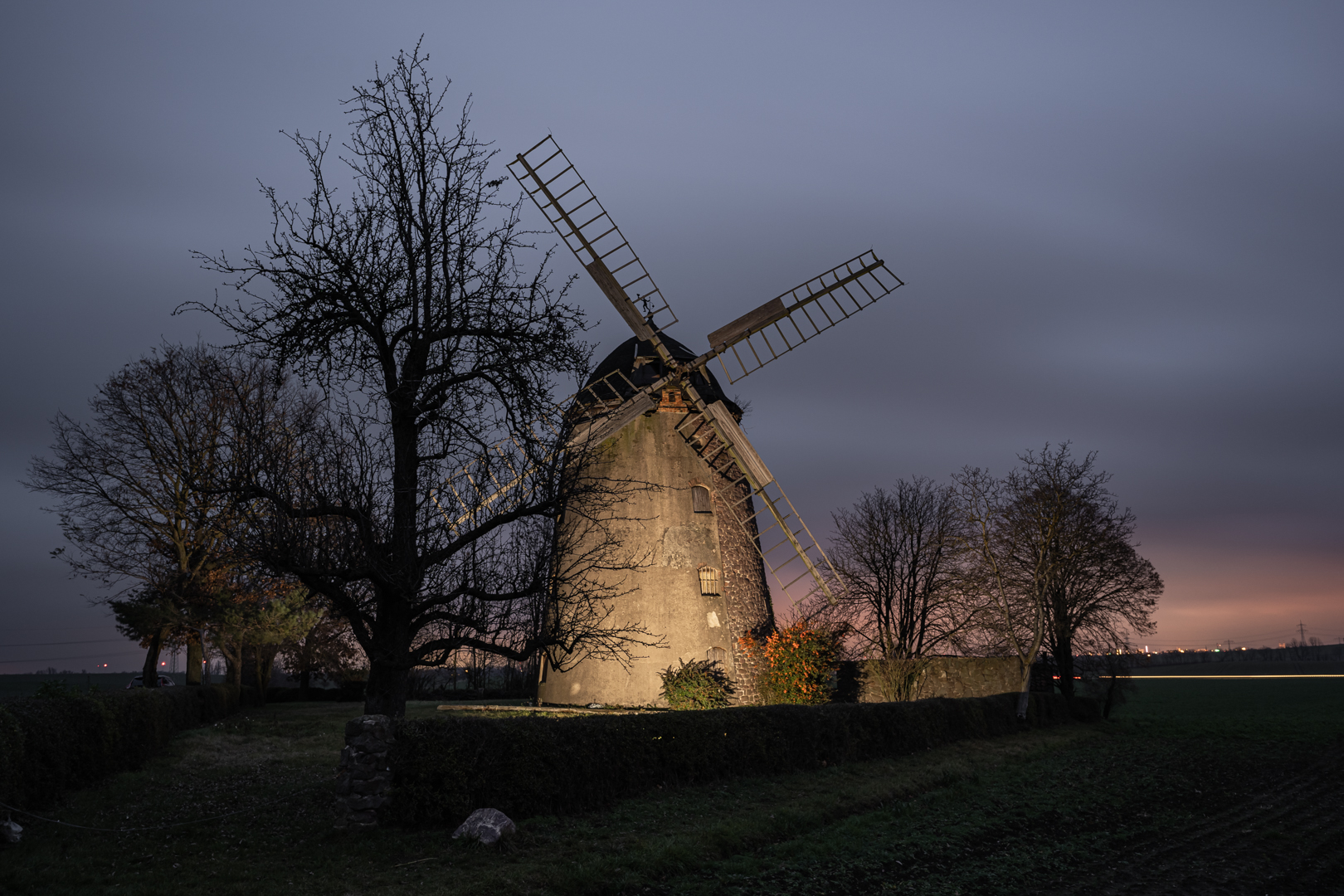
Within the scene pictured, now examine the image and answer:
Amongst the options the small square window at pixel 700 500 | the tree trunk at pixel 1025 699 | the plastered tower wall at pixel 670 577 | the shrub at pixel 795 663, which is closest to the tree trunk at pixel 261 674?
the plastered tower wall at pixel 670 577

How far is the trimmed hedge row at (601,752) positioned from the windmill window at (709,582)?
480 centimetres

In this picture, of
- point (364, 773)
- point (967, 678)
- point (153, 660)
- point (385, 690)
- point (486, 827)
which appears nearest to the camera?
point (486, 827)

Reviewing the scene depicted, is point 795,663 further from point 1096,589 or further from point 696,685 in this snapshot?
point 1096,589

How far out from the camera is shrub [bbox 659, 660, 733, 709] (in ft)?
61.0

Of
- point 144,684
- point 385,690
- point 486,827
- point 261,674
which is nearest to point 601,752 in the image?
point 486,827

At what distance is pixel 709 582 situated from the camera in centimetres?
2041

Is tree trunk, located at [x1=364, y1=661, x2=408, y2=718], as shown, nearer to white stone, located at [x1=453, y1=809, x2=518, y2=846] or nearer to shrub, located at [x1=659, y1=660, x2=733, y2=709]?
white stone, located at [x1=453, y1=809, x2=518, y2=846]

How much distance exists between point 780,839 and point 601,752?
2786mm

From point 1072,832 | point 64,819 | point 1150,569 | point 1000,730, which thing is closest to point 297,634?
point 64,819

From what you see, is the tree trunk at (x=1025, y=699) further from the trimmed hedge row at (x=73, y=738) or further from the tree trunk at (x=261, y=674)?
the tree trunk at (x=261, y=674)

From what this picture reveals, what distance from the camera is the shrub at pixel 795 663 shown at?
19.5 meters

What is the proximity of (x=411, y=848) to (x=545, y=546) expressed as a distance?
3734 mm

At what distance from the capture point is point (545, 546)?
10.1 m

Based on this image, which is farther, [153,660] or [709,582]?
[153,660]
